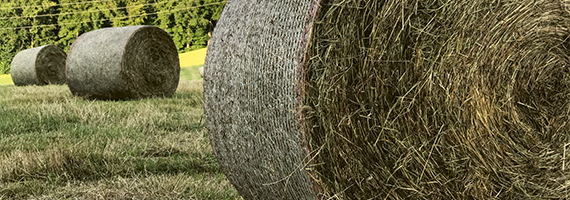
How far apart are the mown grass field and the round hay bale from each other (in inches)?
68.1

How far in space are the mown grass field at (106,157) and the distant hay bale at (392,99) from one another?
561 mm

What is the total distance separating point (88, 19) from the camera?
28938 mm

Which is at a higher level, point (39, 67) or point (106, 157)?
point (106, 157)

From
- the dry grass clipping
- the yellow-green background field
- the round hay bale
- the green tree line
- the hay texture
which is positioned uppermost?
the dry grass clipping

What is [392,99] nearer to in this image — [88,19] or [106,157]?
[106,157]

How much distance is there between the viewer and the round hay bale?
7242mm

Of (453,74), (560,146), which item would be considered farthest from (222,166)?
(560,146)

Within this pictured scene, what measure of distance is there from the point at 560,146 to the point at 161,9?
27.5 m

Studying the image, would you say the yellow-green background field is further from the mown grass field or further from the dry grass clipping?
the dry grass clipping

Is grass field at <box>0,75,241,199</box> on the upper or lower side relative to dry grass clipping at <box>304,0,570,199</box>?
lower

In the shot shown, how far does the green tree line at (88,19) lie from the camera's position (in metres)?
27.1

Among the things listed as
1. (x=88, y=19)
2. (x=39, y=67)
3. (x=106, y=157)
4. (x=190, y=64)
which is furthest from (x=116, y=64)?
(x=88, y=19)

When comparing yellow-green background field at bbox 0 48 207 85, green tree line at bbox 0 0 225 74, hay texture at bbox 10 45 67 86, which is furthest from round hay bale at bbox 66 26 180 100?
green tree line at bbox 0 0 225 74

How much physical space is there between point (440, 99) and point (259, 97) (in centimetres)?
86
